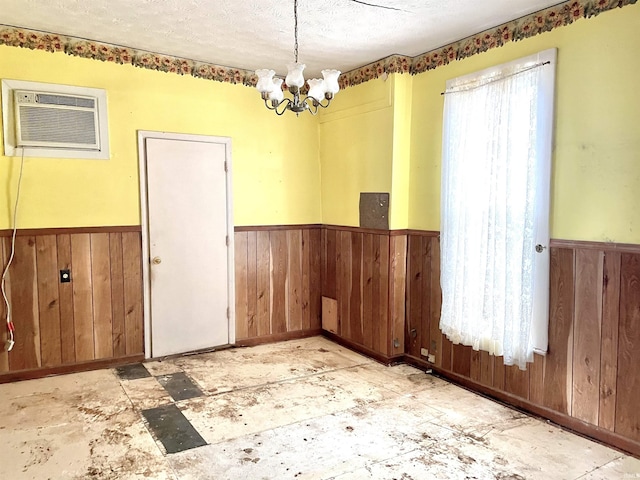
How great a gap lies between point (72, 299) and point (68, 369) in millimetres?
579

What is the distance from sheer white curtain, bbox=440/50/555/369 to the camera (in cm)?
298

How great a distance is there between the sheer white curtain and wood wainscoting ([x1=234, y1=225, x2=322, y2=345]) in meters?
1.72

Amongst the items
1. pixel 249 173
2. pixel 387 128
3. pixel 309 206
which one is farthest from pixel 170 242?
pixel 387 128

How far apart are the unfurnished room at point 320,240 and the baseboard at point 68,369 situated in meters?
0.03

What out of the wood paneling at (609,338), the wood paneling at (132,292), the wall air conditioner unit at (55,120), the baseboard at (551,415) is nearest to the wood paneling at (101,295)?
the wood paneling at (132,292)

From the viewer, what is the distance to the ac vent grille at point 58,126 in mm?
3545

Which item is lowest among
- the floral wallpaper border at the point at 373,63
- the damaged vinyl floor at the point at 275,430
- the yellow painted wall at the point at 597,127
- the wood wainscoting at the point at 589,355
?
the damaged vinyl floor at the point at 275,430

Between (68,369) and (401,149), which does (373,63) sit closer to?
(401,149)

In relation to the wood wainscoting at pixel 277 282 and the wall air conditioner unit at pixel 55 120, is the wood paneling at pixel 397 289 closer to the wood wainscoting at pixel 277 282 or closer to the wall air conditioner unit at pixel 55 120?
the wood wainscoting at pixel 277 282

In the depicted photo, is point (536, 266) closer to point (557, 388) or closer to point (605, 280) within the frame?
point (605, 280)

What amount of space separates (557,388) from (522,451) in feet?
1.82

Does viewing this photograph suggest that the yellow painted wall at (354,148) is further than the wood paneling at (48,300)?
Yes

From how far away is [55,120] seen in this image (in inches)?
143

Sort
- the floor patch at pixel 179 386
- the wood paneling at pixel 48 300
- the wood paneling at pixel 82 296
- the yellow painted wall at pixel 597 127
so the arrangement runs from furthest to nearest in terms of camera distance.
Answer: the wood paneling at pixel 82 296 < the wood paneling at pixel 48 300 < the floor patch at pixel 179 386 < the yellow painted wall at pixel 597 127
